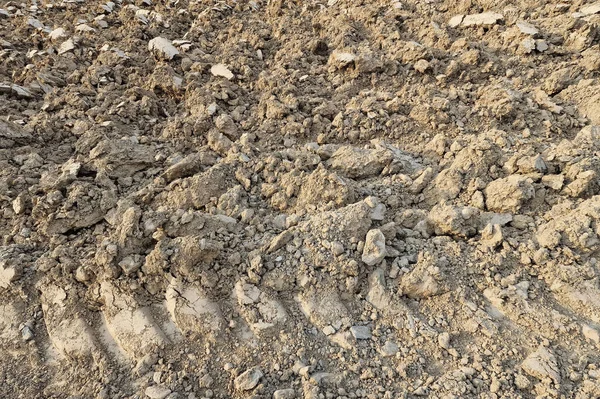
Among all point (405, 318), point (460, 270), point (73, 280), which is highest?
point (460, 270)

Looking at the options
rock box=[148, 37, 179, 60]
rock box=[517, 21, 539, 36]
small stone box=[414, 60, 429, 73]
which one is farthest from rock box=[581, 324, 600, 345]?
rock box=[148, 37, 179, 60]

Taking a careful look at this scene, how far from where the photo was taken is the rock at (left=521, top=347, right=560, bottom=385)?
2.07 m

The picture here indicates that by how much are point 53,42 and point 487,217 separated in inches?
218

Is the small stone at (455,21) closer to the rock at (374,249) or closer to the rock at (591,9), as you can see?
the rock at (591,9)

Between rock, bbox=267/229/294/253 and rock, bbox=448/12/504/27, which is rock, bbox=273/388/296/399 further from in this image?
rock, bbox=448/12/504/27

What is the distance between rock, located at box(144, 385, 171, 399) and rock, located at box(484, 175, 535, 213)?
2.42 metres

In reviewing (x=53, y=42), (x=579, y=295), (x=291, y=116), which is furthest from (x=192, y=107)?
(x=579, y=295)

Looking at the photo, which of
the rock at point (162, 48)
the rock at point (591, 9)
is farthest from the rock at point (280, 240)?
the rock at point (591, 9)

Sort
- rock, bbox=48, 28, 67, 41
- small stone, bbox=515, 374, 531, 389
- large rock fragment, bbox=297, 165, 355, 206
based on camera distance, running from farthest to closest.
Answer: rock, bbox=48, 28, 67, 41 → large rock fragment, bbox=297, 165, 355, 206 → small stone, bbox=515, 374, 531, 389

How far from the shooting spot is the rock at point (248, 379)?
7.31ft

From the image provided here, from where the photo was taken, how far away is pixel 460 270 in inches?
A: 99.7

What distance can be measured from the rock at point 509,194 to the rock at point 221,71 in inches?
112

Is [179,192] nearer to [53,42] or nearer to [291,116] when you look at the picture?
[291,116]

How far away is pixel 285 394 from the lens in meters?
2.19
